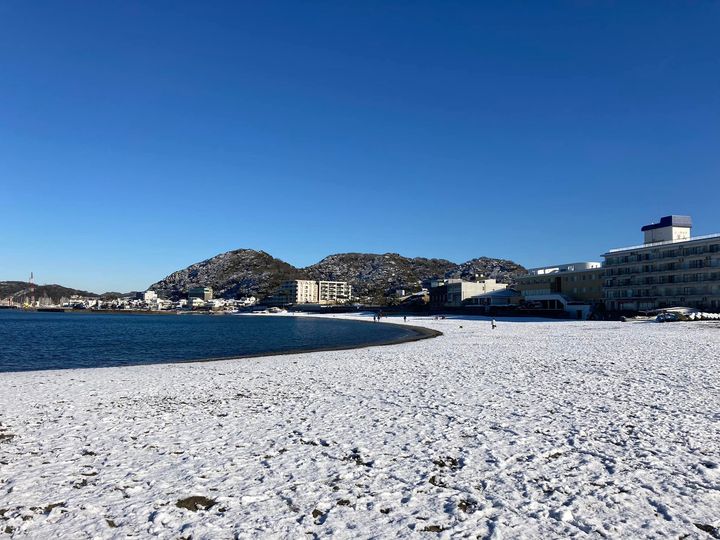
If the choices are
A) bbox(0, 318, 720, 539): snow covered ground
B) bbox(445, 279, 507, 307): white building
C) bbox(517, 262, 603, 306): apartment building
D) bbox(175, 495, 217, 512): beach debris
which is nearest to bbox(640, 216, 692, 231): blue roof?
bbox(517, 262, 603, 306): apartment building

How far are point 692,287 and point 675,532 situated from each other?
93.7 m

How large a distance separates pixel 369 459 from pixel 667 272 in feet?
317

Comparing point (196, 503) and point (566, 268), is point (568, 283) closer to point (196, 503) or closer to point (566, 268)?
point (566, 268)

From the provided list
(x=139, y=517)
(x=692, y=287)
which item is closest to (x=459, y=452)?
(x=139, y=517)

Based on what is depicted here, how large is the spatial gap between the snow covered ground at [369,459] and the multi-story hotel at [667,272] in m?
78.0

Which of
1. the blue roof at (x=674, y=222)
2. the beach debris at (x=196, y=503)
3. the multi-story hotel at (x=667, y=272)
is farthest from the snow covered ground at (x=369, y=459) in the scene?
the blue roof at (x=674, y=222)

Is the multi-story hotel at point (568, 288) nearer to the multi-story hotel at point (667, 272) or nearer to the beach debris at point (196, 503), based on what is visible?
the multi-story hotel at point (667, 272)

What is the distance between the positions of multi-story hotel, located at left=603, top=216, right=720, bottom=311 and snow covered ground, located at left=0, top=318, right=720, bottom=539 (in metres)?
78.0

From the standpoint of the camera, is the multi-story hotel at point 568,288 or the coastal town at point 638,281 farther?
the multi-story hotel at point 568,288

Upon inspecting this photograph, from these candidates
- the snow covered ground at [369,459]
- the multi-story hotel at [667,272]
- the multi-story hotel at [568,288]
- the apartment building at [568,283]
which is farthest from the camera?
the apartment building at [568,283]

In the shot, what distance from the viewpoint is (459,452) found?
9711 millimetres

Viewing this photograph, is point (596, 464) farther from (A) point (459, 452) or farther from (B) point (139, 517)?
(B) point (139, 517)

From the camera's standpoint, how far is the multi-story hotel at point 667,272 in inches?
3184

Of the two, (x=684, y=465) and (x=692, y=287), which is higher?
(x=692, y=287)
